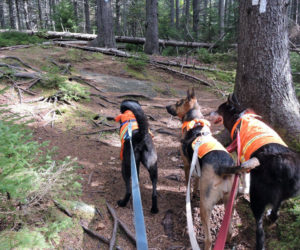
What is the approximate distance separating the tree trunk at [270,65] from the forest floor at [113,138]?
1358 mm

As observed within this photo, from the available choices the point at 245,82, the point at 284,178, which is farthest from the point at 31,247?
the point at 245,82

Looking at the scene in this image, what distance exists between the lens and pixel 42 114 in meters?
6.30

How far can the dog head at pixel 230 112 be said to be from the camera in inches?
173

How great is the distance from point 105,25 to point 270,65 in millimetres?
10381

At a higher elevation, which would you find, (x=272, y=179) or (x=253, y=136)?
(x=253, y=136)

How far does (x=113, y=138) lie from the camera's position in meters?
6.21

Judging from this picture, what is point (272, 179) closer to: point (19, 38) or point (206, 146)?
point (206, 146)

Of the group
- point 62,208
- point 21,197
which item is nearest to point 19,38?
point 62,208

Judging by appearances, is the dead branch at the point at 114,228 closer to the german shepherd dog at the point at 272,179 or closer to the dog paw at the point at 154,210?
the dog paw at the point at 154,210

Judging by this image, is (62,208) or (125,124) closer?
(62,208)

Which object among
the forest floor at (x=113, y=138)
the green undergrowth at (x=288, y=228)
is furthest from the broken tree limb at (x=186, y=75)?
the green undergrowth at (x=288, y=228)

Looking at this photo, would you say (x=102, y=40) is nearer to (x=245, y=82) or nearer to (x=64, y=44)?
(x=64, y=44)

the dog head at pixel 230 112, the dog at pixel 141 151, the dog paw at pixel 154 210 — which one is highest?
the dog head at pixel 230 112

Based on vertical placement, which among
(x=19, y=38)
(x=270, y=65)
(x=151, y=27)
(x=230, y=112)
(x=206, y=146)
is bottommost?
(x=206, y=146)
